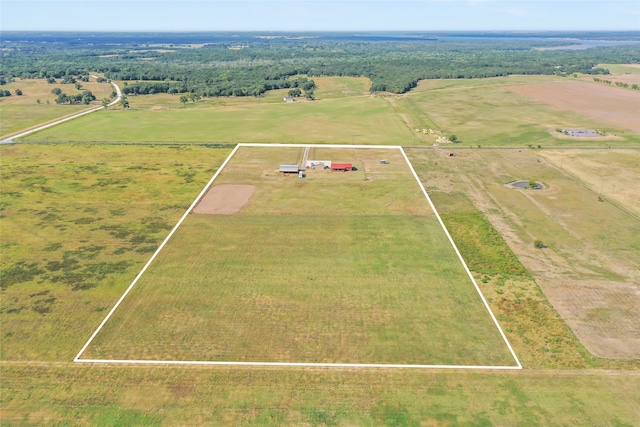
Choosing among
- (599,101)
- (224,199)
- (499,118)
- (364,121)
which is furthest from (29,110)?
(599,101)

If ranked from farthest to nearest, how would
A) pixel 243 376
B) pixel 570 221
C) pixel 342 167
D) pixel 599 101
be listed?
pixel 599 101 < pixel 342 167 < pixel 570 221 < pixel 243 376

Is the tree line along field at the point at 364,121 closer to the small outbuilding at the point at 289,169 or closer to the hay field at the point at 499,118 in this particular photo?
the hay field at the point at 499,118

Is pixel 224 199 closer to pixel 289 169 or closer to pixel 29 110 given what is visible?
pixel 289 169

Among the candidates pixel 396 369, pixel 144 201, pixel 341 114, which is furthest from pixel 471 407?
pixel 341 114

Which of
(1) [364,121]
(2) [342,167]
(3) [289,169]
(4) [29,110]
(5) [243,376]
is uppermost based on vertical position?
(3) [289,169]

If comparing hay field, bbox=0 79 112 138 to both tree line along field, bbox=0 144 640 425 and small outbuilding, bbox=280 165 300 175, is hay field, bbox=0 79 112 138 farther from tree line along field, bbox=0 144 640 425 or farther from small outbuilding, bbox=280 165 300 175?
small outbuilding, bbox=280 165 300 175

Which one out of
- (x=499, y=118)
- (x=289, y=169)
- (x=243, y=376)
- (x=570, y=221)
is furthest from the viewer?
(x=499, y=118)
